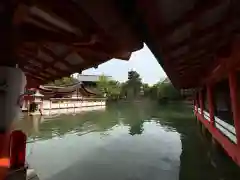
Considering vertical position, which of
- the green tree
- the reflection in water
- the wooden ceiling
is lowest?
the reflection in water

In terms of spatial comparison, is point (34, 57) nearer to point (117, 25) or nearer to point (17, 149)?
point (17, 149)

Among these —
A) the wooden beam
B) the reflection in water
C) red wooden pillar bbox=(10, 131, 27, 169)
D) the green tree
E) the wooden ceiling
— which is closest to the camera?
the wooden ceiling

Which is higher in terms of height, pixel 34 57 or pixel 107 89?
pixel 107 89

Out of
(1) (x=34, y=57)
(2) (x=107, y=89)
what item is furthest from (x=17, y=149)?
(2) (x=107, y=89)

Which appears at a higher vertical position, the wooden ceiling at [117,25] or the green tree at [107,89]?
the green tree at [107,89]

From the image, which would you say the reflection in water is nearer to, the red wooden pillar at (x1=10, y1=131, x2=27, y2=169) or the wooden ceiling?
the red wooden pillar at (x1=10, y1=131, x2=27, y2=169)

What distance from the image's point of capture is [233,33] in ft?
10.0

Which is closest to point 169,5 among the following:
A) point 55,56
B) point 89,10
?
point 89,10

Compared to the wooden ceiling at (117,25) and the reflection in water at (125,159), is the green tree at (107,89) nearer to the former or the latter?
the reflection in water at (125,159)

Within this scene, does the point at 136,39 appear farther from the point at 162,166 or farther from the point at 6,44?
the point at 162,166

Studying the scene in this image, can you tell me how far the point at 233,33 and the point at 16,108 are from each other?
8.77ft

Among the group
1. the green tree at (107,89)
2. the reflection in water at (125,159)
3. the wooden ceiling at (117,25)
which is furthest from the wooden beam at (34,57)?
the green tree at (107,89)

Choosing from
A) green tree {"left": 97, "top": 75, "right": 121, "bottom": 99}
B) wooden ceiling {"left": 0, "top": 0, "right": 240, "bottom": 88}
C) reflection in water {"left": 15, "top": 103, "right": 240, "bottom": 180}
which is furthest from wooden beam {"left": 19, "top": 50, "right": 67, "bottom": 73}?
green tree {"left": 97, "top": 75, "right": 121, "bottom": 99}

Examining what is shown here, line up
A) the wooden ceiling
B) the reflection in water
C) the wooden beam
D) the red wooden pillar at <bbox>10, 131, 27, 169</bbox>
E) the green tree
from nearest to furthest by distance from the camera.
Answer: the wooden ceiling
the red wooden pillar at <bbox>10, 131, 27, 169</bbox>
the wooden beam
the reflection in water
the green tree
